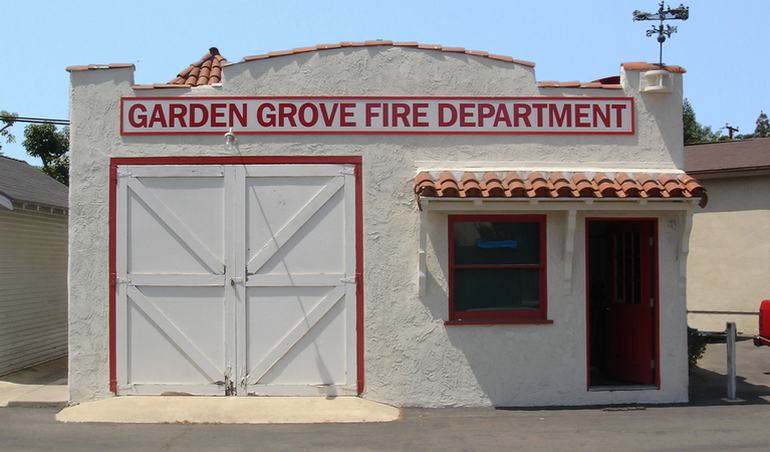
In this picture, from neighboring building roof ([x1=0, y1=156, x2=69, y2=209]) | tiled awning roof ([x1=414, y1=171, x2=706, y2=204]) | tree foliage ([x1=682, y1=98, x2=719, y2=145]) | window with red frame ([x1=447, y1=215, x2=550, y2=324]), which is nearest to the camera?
tiled awning roof ([x1=414, y1=171, x2=706, y2=204])

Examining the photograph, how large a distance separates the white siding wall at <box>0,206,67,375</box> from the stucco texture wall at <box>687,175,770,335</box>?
14.1 m

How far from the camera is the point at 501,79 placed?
1059 cm

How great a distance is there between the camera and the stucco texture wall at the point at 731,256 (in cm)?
1822

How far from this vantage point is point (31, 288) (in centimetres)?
1388

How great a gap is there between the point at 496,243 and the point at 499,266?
298 millimetres

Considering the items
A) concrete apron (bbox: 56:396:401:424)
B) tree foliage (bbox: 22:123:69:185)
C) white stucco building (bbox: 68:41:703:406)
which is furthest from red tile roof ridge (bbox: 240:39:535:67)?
tree foliage (bbox: 22:123:69:185)

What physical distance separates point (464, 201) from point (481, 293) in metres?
1.28

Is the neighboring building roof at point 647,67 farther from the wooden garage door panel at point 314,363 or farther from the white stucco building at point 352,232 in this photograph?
the wooden garage door panel at point 314,363

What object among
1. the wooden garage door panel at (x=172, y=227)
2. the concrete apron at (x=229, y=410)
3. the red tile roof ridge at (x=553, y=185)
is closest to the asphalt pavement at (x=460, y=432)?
the concrete apron at (x=229, y=410)

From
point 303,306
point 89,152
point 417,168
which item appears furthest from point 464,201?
point 89,152

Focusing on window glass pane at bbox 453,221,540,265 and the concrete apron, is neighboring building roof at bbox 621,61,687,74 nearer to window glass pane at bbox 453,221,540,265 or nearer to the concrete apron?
window glass pane at bbox 453,221,540,265

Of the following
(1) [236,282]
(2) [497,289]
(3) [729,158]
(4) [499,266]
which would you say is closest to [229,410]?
(1) [236,282]

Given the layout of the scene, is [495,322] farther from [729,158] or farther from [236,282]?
[729,158]

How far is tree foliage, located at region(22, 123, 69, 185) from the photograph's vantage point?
30353 mm
